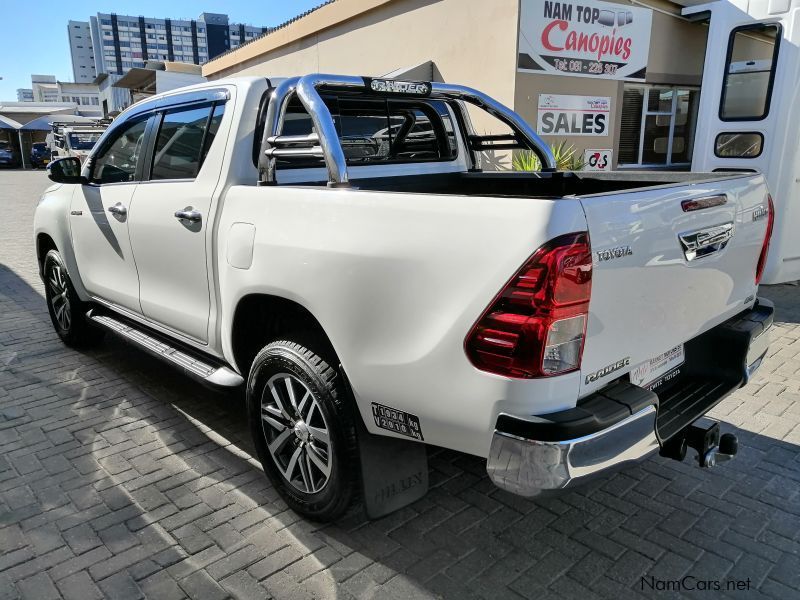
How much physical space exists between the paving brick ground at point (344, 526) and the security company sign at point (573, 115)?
21.8 ft

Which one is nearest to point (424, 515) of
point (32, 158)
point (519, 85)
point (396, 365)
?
point (396, 365)

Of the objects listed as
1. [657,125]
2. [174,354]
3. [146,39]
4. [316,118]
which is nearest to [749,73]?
[657,125]

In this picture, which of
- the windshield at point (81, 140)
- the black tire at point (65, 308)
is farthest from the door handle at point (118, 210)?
the windshield at point (81, 140)

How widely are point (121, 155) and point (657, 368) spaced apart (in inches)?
144

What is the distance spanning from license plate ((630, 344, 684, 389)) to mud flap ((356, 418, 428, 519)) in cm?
93

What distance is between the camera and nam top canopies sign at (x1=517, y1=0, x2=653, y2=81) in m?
9.18

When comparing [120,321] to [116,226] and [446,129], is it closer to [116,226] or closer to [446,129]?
[116,226]

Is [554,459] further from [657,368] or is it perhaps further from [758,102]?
[758,102]

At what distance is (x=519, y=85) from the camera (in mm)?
9312

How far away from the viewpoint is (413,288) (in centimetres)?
215

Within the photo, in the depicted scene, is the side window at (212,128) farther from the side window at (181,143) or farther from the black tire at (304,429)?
the black tire at (304,429)

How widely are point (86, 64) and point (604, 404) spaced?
197m

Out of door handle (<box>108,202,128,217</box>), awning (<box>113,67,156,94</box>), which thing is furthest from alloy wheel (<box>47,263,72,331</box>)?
awning (<box>113,67,156,94</box>)

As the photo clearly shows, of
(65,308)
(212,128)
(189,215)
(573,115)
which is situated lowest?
(65,308)
